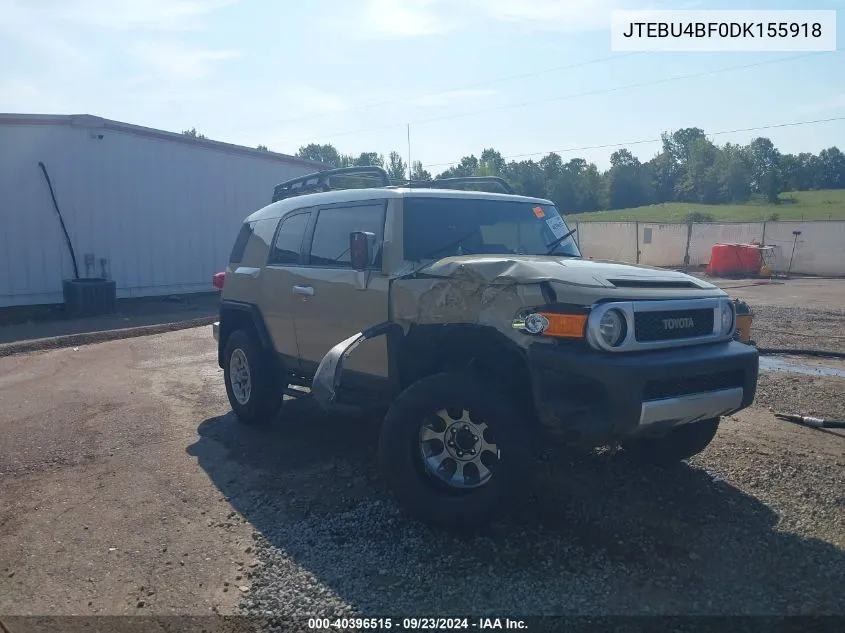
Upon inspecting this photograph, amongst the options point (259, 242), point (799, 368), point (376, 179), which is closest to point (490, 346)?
point (259, 242)

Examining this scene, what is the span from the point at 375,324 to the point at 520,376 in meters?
1.16

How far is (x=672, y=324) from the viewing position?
13.9 ft

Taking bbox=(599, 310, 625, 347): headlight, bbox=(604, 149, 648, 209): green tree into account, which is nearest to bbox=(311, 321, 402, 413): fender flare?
bbox=(599, 310, 625, 347): headlight

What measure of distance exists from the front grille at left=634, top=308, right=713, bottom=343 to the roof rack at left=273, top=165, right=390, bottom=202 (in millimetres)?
3322

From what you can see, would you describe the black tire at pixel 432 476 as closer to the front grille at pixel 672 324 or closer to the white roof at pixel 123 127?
the front grille at pixel 672 324

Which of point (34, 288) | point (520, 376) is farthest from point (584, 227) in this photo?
point (520, 376)

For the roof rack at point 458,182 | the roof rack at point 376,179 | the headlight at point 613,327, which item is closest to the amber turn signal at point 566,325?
the headlight at point 613,327

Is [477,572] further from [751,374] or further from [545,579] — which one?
[751,374]

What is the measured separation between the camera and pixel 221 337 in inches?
285

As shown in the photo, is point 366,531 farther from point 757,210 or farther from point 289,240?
point 757,210

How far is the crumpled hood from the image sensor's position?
4184 millimetres

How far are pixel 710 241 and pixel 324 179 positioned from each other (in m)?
24.7

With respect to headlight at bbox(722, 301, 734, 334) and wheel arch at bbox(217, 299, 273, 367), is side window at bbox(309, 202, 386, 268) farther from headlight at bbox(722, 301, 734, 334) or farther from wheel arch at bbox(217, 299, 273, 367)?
headlight at bbox(722, 301, 734, 334)

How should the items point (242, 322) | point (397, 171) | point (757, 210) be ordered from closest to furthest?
point (242, 322) → point (397, 171) → point (757, 210)
